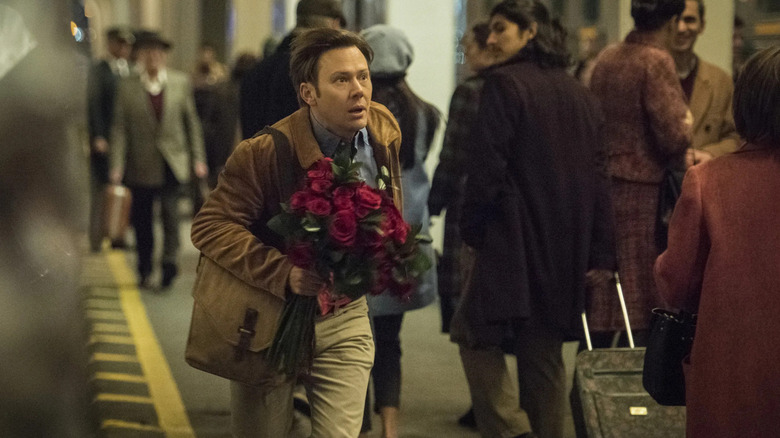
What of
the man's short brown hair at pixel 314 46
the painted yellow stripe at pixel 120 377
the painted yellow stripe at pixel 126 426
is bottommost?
the painted yellow stripe at pixel 120 377

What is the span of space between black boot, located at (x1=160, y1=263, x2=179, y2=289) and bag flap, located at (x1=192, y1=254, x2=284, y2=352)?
23.3ft

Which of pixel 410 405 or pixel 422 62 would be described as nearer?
pixel 410 405

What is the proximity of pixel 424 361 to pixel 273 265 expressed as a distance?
4.44 metres

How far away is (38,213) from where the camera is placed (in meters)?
3.19

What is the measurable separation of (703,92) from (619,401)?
2106 mm

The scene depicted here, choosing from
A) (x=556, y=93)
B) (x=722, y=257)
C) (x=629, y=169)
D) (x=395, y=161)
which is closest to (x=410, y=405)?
(x=629, y=169)

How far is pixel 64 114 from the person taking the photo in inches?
129

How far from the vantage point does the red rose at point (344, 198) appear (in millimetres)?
3445

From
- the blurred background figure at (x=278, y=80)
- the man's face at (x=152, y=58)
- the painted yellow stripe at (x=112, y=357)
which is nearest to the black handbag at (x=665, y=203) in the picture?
the blurred background figure at (x=278, y=80)

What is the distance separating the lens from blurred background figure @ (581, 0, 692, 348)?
18.1 ft

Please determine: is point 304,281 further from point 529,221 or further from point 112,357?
point 112,357

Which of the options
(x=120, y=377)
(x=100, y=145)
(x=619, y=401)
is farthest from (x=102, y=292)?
(x=619, y=401)

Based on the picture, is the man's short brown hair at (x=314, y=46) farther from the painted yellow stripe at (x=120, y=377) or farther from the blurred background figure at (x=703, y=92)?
the painted yellow stripe at (x=120, y=377)

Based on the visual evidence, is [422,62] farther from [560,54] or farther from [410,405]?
[560,54]
